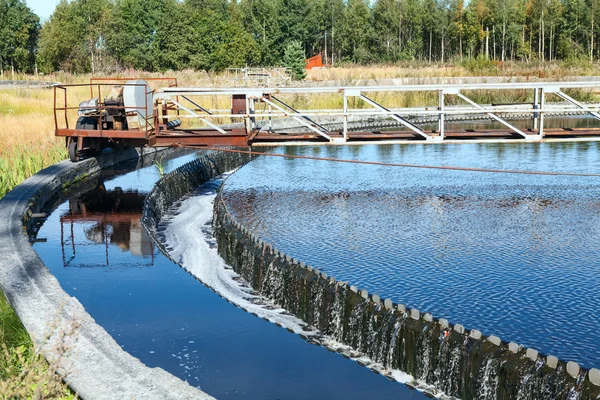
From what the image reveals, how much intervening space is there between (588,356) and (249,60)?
70672 millimetres

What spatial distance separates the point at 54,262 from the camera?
12.5m

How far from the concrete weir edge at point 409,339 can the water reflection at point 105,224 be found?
6.55 ft

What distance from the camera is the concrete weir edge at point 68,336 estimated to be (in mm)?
6395

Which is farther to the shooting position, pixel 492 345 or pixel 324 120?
pixel 324 120

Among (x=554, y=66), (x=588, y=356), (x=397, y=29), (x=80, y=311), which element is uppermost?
(x=397, y=29)

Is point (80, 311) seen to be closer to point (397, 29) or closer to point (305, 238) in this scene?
point (305, 238)

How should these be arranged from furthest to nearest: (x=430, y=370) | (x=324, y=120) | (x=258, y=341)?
(x=324, y=120)
(x=258, y=341)
(x=430, y=370)

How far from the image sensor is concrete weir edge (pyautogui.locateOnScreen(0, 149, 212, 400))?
252 inches

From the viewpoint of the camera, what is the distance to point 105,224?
49.7 feet

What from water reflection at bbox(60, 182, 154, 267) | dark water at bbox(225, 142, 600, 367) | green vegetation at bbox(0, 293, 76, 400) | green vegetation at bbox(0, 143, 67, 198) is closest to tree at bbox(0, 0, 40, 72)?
green vegetation at bbox(0, 143, 67, 198)

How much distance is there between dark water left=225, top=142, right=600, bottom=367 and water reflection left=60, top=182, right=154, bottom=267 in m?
2.21

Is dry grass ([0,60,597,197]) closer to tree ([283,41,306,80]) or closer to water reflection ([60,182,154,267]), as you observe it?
tree ([283,41,306,80])

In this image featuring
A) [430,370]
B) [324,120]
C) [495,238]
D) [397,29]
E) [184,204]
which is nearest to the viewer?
[430,370]

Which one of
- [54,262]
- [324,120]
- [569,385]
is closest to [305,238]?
[54,262]
